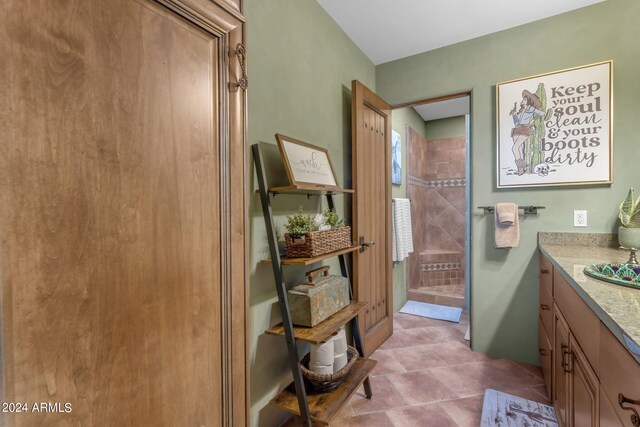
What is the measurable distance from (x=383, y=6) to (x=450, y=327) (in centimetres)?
286

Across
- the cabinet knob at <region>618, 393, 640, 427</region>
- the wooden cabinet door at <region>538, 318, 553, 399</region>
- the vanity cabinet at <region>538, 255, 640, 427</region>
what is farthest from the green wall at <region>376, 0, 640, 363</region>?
the cabinet knob at <region>618, 393, 640, 427</region>

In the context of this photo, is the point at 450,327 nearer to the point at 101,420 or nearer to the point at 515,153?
the point at 515,153

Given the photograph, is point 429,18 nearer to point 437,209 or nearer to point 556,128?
point 556,128

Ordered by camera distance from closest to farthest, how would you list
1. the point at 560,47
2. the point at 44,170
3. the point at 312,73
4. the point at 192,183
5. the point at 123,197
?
the point at 44,170 → the point at 123,197 → the point at 192,183 → the point at 312,73 → the point at 560,47

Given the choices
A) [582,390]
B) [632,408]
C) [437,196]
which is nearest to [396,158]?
[437,196]

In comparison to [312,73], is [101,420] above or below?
below

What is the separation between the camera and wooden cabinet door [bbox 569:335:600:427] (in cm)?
95

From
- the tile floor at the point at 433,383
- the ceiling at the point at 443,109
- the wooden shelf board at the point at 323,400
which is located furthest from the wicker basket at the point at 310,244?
the ceiling at the point at 443,109

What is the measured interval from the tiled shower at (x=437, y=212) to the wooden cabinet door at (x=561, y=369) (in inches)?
89.9

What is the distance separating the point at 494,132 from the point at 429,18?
99cm

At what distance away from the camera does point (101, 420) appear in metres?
0.71

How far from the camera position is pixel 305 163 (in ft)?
5.53

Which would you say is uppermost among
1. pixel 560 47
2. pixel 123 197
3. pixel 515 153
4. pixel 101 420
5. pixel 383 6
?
pixel 383 6

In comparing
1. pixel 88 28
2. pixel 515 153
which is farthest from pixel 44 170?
pixel 515 153
